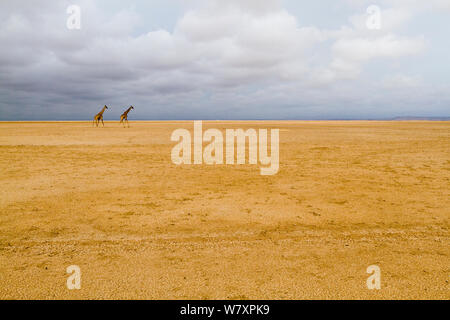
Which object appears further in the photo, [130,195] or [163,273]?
[130,195]

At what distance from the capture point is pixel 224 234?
525 centimetres

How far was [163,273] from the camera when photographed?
387 centimetres

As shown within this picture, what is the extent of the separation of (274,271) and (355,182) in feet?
21.3

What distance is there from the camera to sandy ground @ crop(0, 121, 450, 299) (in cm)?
359

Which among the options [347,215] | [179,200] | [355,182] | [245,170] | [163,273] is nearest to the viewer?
[163,273]

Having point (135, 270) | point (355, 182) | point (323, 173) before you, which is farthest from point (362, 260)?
point (323, 173)

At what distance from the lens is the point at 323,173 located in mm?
10672

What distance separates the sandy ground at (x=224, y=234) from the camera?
3588mm

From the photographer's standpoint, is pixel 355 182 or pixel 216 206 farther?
pixel 355 182
